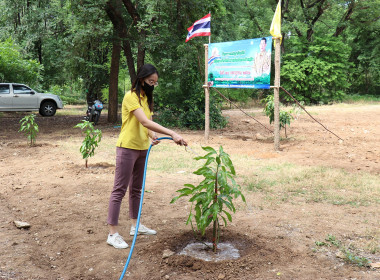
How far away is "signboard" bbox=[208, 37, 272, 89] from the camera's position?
9195 mm

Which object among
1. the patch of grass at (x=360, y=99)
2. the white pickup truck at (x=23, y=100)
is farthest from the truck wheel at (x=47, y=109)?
the patch of grass at (x=360, y=99)

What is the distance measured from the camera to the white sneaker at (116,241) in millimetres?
3809

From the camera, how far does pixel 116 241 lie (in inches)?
151

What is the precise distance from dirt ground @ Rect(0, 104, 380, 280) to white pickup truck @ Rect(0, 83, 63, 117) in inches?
432

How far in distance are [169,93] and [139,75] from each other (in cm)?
1135

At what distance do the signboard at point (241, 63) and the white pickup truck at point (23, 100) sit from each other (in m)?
11.1

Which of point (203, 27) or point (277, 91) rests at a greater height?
point (203, 27)

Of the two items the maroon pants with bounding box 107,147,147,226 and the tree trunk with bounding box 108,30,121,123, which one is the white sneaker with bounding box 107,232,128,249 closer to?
the maroon pants with bounding box 107,147,147,226

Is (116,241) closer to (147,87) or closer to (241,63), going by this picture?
(147,87)

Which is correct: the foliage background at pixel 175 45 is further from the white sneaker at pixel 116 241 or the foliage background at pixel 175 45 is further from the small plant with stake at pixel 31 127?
the white sneaker at pixel 116 241

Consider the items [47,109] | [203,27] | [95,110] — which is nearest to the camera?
[203,27]

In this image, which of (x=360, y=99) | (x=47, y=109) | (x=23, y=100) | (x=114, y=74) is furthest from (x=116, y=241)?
(x=360, y=99)

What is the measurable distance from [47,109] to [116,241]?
16458mm

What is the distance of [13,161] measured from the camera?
812cm
